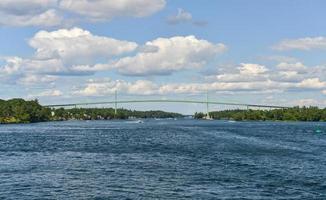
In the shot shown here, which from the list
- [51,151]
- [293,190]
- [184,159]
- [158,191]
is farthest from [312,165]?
[51,151]

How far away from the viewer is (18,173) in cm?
5612

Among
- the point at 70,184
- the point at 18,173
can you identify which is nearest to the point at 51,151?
the point at 18,173

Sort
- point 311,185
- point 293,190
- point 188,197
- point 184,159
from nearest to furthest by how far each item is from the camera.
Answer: point 188,197 < point 293,190 < point 311,185 < point 184,159

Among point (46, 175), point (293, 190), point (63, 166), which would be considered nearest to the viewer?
point (293, 190)

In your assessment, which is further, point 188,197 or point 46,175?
point 46,175

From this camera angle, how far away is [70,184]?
160 feet

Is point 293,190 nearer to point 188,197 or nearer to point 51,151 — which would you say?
point 188,197

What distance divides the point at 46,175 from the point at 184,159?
23.3m

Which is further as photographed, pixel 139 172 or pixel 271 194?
pixel 139 172

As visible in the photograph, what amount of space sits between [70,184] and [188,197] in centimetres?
1161

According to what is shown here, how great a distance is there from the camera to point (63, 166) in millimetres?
62938

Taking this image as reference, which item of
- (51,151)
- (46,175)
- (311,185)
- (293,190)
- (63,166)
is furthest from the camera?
(51,151)

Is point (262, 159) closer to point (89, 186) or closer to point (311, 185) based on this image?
point (311, 185)

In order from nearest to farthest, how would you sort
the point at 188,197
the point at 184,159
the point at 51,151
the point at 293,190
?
the point at 188,197
the point at 293,190
the point at 184,159
the point at 51,151
